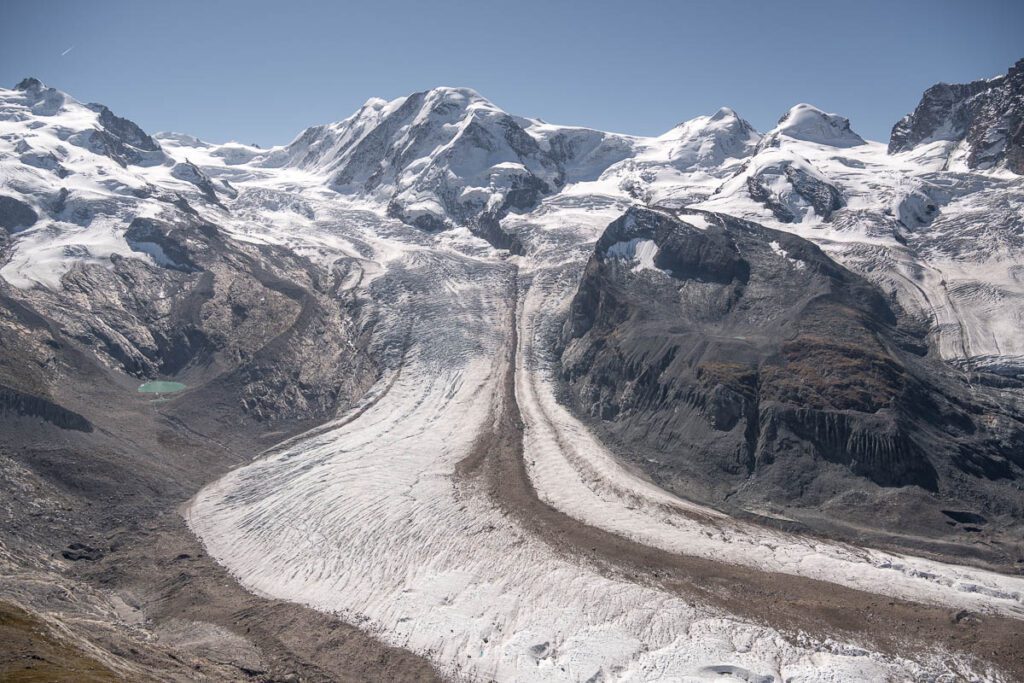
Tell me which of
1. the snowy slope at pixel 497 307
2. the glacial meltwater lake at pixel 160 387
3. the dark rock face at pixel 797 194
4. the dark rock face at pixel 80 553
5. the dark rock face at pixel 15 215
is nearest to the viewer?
the snowy slope at pixel 497 307

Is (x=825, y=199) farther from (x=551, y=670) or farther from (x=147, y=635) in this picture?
(x=147, y=635)

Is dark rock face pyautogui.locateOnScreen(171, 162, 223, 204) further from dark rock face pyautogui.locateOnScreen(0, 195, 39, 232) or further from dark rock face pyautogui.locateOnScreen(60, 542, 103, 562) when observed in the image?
dark rock face pyautogui.locateOnScreen(60, 542, 103, 562)

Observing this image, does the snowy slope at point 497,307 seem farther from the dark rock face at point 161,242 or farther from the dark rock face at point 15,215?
the dark rock face at point 161,242

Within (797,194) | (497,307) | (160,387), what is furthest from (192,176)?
(797,194)

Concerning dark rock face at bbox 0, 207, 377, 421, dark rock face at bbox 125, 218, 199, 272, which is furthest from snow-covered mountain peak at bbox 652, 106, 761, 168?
dark rock face at bbox 125, 218, 199, 272

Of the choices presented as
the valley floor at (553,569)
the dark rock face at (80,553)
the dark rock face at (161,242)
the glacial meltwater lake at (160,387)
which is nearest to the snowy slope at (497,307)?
the valley floor at (553,569)

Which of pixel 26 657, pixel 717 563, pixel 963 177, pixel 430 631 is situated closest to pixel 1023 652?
pixel 717 563
